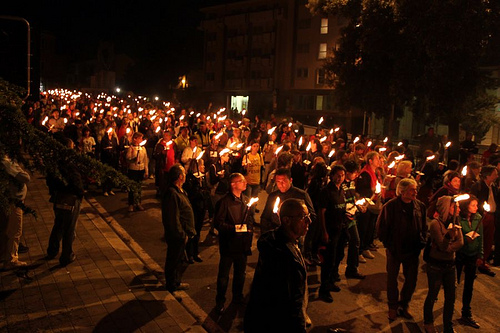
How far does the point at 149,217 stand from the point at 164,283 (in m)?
4.02

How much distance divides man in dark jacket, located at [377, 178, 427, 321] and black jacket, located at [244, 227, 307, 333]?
314cm

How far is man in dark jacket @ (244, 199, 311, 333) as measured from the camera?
12.1 feet

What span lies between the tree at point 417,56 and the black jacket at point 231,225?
43.8 ft

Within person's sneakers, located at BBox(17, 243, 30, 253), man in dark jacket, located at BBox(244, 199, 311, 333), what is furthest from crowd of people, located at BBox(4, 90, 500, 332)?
person's sneakers, located at BBox(17, 243, 30, 253)

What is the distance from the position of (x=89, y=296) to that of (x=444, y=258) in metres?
4.75

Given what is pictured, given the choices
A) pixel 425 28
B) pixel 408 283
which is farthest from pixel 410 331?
pixel 425 28

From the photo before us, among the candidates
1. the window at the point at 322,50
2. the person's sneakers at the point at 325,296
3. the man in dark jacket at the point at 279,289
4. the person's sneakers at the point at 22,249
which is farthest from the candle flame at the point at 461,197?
the window at the point at 322,50

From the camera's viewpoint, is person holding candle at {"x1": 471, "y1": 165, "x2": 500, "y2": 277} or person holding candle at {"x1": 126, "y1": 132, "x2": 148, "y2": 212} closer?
person holding candle at {"x1": 471, "y1": 165, "x2": 500, "y2": 277}

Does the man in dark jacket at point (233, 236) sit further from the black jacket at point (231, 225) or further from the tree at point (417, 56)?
the tree at point (417, 56)

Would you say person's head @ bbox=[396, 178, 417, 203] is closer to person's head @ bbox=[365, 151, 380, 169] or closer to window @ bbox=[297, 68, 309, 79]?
person's head @ bbox=[365, 151, 380, 169]

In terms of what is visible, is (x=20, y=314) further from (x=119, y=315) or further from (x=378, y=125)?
(x=378, y=125)

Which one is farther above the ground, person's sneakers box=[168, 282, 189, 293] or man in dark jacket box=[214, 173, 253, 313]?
man in dark jacket box=[214, 173, 253, 313]

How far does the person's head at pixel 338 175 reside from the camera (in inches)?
285

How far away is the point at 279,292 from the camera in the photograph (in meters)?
3.69
